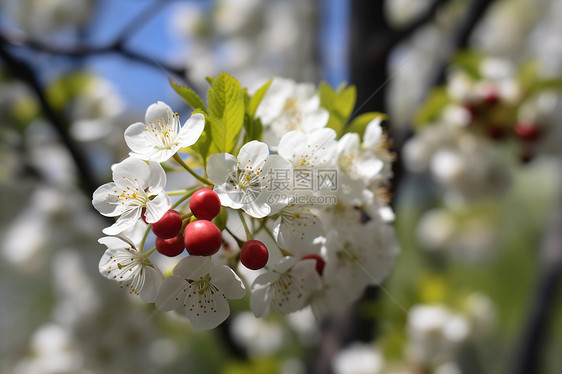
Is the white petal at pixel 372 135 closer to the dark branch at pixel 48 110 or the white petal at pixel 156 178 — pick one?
the white petal at pixel 156 178

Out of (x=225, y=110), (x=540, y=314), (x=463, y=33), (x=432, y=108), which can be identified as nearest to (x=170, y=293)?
(x=225, y=110)

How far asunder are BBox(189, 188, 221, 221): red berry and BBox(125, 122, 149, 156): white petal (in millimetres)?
86

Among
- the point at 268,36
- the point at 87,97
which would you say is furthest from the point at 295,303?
the point at 268,36

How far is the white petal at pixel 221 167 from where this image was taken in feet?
1.53

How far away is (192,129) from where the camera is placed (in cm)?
48

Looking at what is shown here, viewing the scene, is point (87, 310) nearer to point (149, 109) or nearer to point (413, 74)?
point (149, 109)

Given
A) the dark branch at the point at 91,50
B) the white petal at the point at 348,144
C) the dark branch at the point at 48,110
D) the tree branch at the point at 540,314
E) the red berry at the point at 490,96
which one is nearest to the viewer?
the white petal at the point at 348,144

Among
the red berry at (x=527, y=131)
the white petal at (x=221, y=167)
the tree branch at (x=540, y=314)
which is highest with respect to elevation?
the white petal at (x=221, y=167)

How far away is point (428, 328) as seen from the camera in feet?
4.47

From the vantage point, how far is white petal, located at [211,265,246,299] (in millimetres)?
467

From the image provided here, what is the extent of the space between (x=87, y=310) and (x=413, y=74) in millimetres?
2669

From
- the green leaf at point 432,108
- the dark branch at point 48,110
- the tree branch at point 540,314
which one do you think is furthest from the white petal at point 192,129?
the tree branch at point 540,314

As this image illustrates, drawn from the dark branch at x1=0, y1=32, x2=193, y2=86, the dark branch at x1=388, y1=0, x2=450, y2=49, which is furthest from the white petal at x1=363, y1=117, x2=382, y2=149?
the dark branch at x1=388, y1=0, x2=450, y2=49

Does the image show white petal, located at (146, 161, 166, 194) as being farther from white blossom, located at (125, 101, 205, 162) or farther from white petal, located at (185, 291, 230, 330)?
white petal, located at (185, 291, 230, 330)
